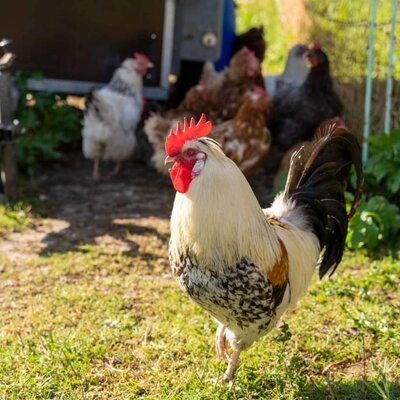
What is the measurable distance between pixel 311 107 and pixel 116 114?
2157 millimetres

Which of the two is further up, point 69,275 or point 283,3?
point 283,3

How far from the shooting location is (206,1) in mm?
7879

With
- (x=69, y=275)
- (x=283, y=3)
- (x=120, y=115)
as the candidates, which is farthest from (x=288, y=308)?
(x=283, y=3)

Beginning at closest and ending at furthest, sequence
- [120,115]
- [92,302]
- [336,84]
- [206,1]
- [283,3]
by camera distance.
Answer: [92,302], [120,115], [336,84], [206,1], [283,3]

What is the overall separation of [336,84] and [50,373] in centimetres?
519

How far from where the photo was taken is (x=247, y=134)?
20.3 feet

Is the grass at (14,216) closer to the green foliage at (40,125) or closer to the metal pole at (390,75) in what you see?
the green foliage at (40,125)

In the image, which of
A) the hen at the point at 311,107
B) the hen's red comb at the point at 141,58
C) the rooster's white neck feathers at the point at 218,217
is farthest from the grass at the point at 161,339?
the hen's red comb at the point at 141,58

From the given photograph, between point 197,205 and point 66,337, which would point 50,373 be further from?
point 197,205

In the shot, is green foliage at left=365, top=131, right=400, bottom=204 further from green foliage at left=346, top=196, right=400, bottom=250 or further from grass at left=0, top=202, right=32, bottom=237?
grass at left=0, top=202, right=32, bottom=237

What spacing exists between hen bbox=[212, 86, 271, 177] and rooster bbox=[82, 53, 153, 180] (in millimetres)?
1074

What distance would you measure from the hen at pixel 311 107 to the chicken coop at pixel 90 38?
5.34 ft

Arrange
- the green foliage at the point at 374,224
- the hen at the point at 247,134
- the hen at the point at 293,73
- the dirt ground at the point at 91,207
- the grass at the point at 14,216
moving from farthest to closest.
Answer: the hen at the point at 293,73, the hen at the point at 247,134, the grass at the point at 14,216, the dirt ground at the point at 91,207, the green foliage at the point at 374,224

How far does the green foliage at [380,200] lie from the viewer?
493cm
